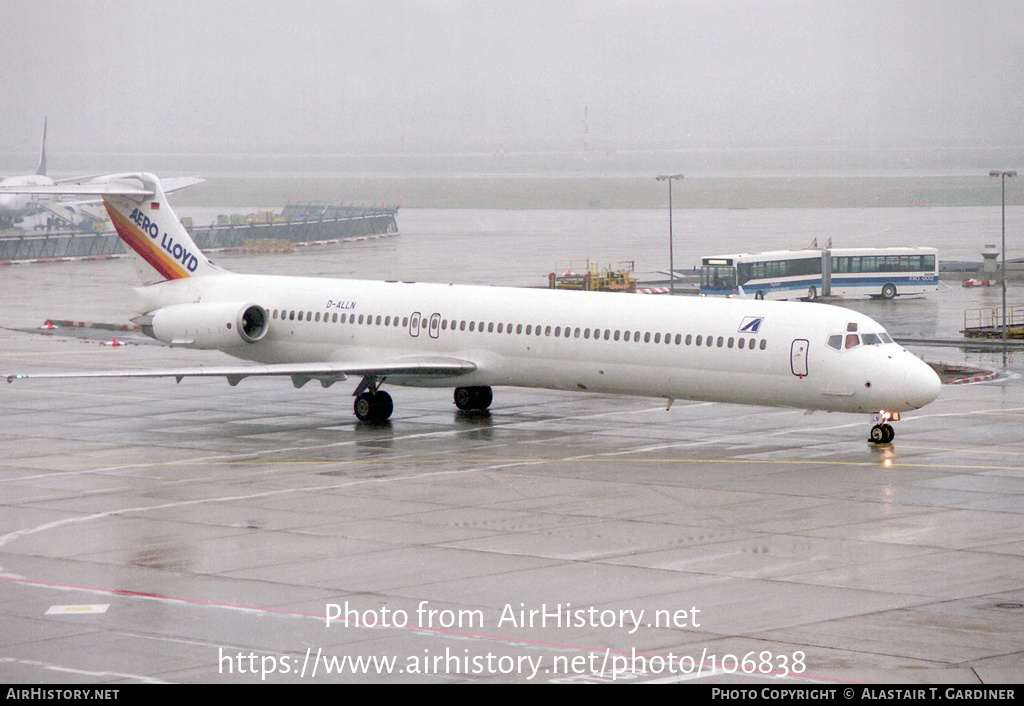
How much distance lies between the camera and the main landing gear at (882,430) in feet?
106

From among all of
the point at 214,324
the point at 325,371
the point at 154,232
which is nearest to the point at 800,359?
the point at 325,371

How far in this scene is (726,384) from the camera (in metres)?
32.9

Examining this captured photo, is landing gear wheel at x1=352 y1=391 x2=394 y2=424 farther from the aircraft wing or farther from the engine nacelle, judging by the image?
the engine nacelle

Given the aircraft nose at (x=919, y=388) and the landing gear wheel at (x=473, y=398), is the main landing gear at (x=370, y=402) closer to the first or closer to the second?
the landing gear wheel at (x=473, y=398)

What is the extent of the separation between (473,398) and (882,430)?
10876 millimetres

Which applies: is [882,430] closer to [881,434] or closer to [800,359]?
[881,434]

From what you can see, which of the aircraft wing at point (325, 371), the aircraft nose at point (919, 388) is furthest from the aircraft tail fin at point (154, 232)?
the aircraft nose at point (919, 388)

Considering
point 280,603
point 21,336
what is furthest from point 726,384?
point 21,336

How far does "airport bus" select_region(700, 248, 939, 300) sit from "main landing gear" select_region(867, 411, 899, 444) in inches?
1473

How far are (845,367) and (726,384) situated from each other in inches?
103

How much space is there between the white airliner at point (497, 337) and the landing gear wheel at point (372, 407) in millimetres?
35

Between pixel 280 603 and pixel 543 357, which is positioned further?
pixel 543 357

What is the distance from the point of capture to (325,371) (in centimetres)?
3584

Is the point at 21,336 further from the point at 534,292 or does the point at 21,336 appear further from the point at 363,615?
the point at 363,615
